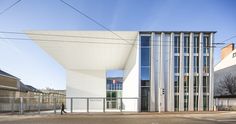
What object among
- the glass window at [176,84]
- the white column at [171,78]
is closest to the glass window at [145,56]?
the white column at [171,78]

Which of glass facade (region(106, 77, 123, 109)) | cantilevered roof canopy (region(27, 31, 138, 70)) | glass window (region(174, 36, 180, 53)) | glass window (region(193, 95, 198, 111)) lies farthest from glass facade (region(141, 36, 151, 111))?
glass facade (region(106, 77, 123, 109))

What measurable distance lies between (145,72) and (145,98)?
3107 mm

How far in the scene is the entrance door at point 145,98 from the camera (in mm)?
40031

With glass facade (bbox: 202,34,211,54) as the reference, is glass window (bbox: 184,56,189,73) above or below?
below

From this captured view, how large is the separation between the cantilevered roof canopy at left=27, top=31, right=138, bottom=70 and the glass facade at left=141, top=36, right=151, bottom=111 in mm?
1558

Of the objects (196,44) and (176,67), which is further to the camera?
(196,44)

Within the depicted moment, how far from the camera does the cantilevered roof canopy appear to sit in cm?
3816

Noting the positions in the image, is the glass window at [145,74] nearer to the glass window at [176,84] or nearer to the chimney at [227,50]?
the glass window at [176,84]

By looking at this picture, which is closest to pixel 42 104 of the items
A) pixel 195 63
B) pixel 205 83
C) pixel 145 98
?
pixel 145 98

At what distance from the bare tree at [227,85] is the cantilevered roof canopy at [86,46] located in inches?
768

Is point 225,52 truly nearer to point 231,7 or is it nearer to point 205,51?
point 205,51

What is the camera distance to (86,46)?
1774 inches

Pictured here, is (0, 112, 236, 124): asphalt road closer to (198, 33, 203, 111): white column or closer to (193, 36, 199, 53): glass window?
(198, 33, 203, 111): white column

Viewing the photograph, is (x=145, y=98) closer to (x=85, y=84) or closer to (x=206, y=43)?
(x=206, y=43)
